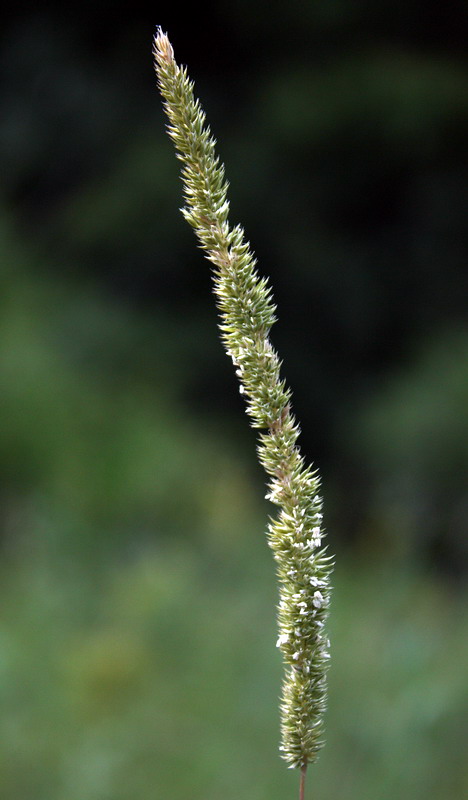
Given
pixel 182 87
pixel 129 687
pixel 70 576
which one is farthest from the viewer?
pixel 70 576

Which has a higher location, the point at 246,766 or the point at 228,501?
the point at 246,766

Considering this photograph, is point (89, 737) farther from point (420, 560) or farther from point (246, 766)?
point (420, 560)

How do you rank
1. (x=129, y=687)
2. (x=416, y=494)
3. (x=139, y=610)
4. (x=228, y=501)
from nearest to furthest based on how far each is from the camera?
(x=129, y=687), (x=139, y=610), (x=228, y=501), (x=416, y=494)

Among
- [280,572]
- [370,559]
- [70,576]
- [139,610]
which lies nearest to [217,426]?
[370,559]

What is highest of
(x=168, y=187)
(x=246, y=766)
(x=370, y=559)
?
(x=168, y=187)

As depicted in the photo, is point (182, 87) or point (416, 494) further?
point (416, 494)

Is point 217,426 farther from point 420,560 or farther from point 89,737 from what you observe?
point 89,737
